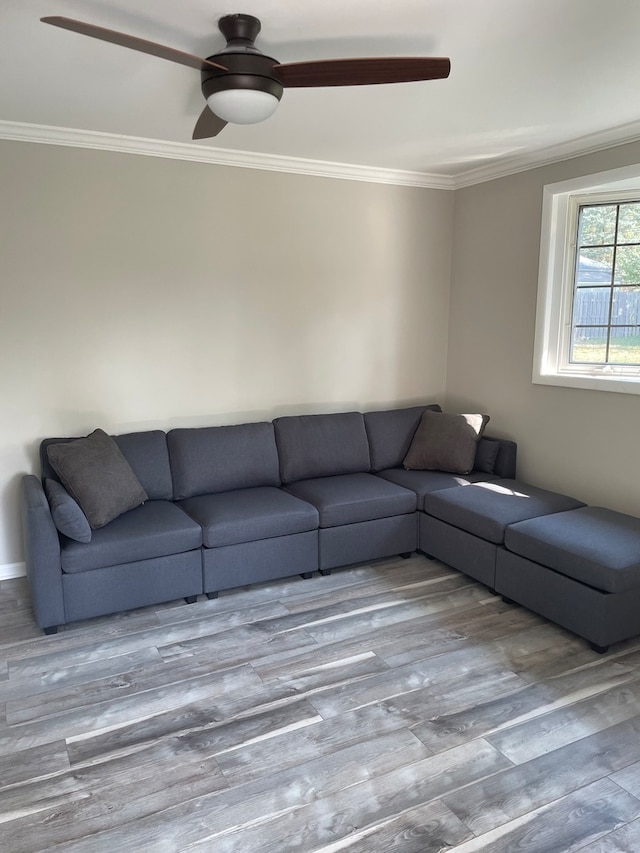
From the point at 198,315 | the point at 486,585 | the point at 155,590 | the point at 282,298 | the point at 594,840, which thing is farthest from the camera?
the point at 282,298

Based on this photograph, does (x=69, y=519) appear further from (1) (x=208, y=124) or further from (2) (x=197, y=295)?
(1) (x=208, y=124)

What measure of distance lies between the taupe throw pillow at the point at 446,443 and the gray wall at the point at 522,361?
0.37m

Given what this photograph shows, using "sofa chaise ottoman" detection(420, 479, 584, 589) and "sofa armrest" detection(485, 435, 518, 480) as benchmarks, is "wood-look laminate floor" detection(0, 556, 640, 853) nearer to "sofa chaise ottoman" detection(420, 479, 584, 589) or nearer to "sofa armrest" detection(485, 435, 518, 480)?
"sofa chaise ottoman" detection(420, 479, 584, 589)

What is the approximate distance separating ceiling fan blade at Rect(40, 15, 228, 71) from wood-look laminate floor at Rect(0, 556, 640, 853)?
94.1 inches

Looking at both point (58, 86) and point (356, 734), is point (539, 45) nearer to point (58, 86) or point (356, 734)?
point (58, 86)

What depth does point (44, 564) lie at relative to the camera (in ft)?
9.84

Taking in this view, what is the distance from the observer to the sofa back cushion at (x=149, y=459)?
3.69 m

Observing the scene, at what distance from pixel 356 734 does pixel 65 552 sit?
63.5 inches

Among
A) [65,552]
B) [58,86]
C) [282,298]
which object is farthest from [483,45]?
[65,552]

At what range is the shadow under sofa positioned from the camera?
10.2 feet

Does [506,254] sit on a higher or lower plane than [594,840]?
higher

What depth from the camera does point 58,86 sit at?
9.44 ft

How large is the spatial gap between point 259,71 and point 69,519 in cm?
213

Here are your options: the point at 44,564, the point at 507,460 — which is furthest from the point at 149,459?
the point at 507,460
